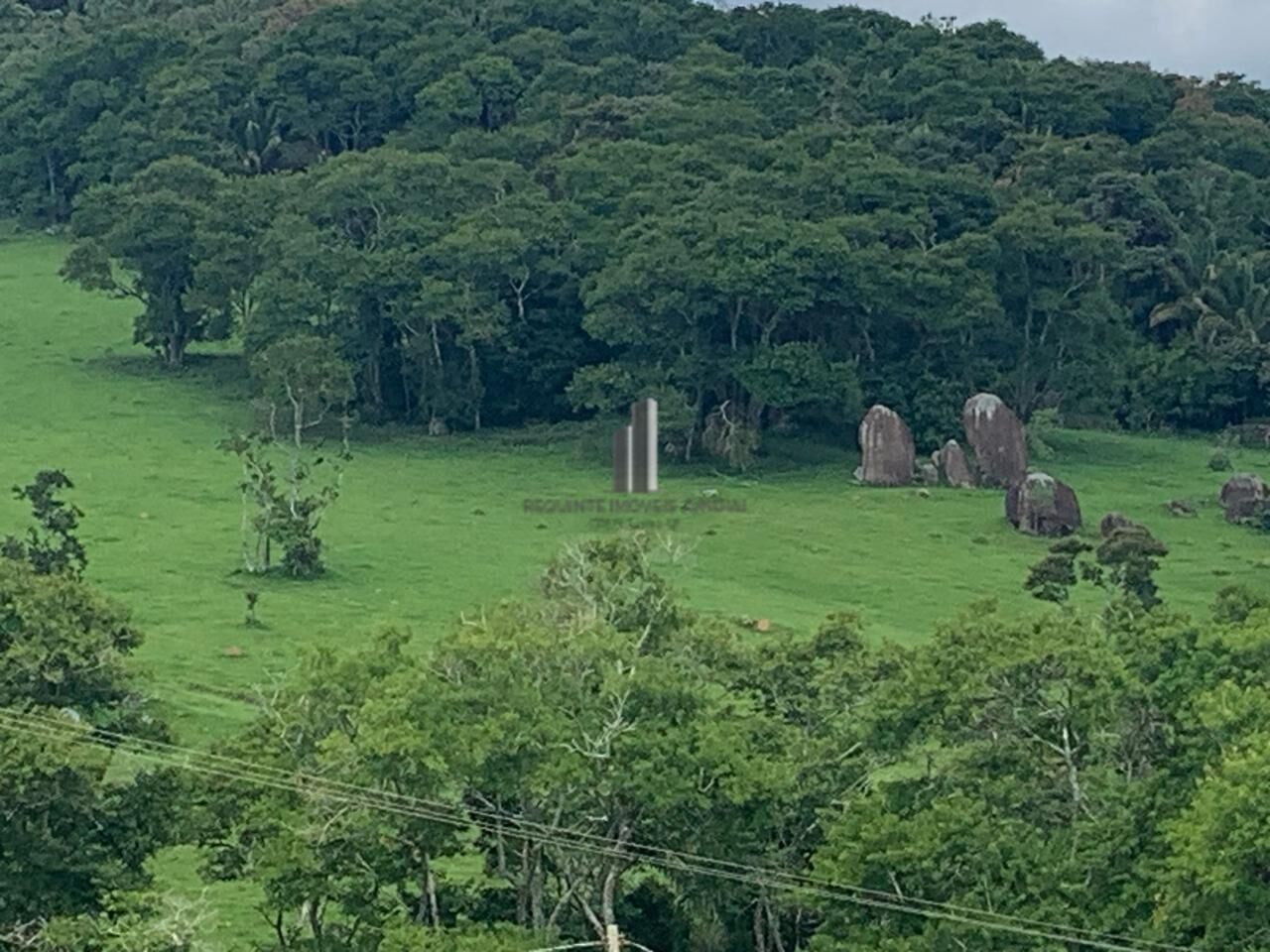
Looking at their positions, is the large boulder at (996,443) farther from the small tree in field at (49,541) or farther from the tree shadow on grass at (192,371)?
the small tree in field at (49,541)

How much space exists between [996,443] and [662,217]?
937 centimetres

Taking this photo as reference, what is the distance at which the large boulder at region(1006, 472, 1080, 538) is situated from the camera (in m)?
49.3

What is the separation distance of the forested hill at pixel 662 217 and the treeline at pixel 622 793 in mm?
27187

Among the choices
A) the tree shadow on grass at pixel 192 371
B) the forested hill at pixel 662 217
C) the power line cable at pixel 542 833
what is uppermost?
the forested hill at pixel 662 217

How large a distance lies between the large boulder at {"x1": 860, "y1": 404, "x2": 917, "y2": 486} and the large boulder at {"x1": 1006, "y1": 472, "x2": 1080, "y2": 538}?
14.1 feet

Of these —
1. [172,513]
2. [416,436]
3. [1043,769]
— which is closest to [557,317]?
[416,436]

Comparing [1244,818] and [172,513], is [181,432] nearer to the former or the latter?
[172,513]

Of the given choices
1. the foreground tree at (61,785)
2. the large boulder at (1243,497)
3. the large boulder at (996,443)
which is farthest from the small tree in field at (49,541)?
the large boulder at (1243,497)

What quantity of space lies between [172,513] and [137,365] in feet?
47.9

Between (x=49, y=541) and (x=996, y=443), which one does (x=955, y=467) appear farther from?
(x=49, y=541)

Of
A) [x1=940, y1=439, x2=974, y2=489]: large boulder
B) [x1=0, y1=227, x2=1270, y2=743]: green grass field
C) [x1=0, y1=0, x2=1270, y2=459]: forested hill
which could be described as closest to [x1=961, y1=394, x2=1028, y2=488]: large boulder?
[x1=940, y1=439, x2=974, y2=489]: large boulder

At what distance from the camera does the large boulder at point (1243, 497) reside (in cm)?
5084

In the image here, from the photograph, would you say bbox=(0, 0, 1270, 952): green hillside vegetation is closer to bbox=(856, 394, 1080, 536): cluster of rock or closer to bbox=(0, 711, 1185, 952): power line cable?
bbox=(0, 711, 1185, 952): power line cable

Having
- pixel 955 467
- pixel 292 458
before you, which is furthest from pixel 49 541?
pixel 955 467
